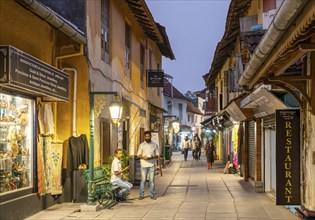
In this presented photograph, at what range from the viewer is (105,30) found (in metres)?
17.1

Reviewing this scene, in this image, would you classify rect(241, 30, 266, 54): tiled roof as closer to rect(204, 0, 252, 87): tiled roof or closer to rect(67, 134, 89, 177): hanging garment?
rect(67, 134, 89, 177): hanging garment

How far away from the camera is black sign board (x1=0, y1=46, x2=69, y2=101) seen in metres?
9.23

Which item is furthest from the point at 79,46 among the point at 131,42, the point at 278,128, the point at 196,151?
the point at 196,151

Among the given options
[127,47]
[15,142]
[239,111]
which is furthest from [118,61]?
[15,142]

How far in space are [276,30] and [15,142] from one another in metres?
7.14

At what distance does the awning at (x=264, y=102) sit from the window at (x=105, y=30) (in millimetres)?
4642

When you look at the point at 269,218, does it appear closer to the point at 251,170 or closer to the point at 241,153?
the point at 251,170

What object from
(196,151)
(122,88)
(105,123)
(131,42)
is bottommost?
(196,151)

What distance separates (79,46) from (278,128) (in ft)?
19.4

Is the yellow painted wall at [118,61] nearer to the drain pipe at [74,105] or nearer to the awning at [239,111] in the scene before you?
the drain pipe at [74,105]

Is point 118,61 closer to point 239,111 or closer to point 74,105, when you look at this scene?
point 239,111

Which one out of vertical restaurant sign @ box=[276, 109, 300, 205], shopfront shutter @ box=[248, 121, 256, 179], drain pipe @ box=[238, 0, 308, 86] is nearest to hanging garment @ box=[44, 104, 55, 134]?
vertical restaurant sign @ box=[276, 109, 300, 205]

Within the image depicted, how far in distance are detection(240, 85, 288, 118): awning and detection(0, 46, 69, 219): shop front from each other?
4.86 metres

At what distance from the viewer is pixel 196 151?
40.1 m
